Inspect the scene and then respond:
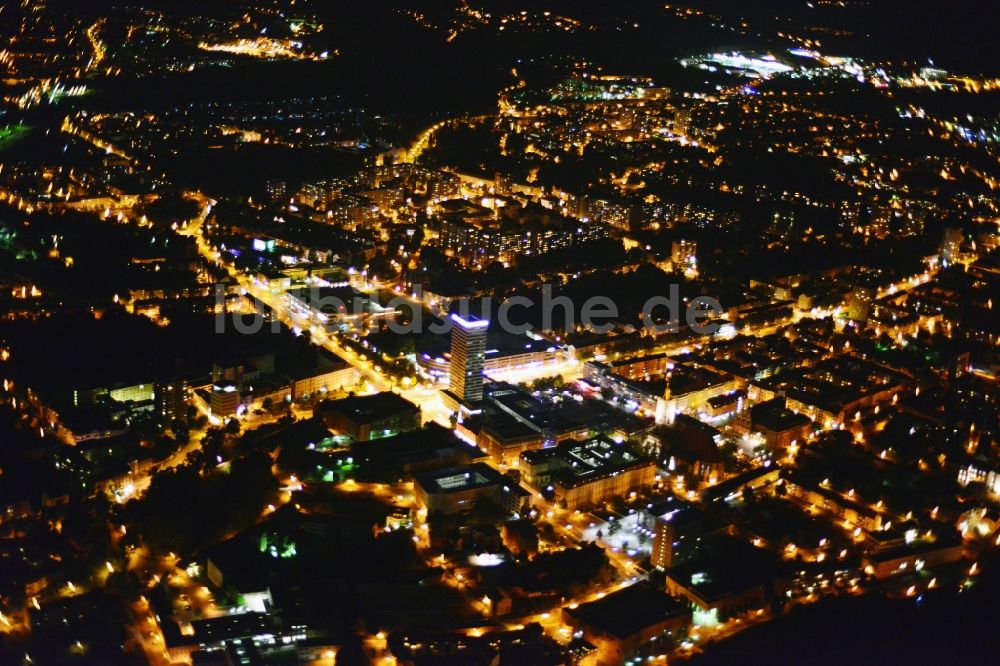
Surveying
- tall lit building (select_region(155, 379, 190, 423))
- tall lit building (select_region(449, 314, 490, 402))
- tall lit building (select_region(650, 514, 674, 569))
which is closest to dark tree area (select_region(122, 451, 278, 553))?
tall lit building (select_region(155, 379, 190, 423))

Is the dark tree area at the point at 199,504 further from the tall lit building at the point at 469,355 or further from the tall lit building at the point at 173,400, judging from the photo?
the tall lit building at the point at 469,355

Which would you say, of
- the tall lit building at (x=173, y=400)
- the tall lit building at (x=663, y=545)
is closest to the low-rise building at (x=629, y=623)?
the tall lit building at (x=663, y=545)

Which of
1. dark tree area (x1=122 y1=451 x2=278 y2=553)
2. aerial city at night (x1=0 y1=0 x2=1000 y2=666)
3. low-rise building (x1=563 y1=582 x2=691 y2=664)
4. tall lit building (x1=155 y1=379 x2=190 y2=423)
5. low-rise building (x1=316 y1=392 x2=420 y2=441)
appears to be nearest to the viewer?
low-rise building (x1=563 y1=582 x2=691 y2=664)

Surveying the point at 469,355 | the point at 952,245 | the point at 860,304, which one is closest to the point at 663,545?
the point at 469,355

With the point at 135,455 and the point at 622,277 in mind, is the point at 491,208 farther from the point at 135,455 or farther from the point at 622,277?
the point at 135,455

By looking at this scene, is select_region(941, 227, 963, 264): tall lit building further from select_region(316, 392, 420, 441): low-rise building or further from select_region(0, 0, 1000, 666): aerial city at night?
select_region(316, 392, 420, 441): low-rise building

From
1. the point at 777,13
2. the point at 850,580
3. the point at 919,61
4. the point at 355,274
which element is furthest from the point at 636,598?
the point at 777,13
